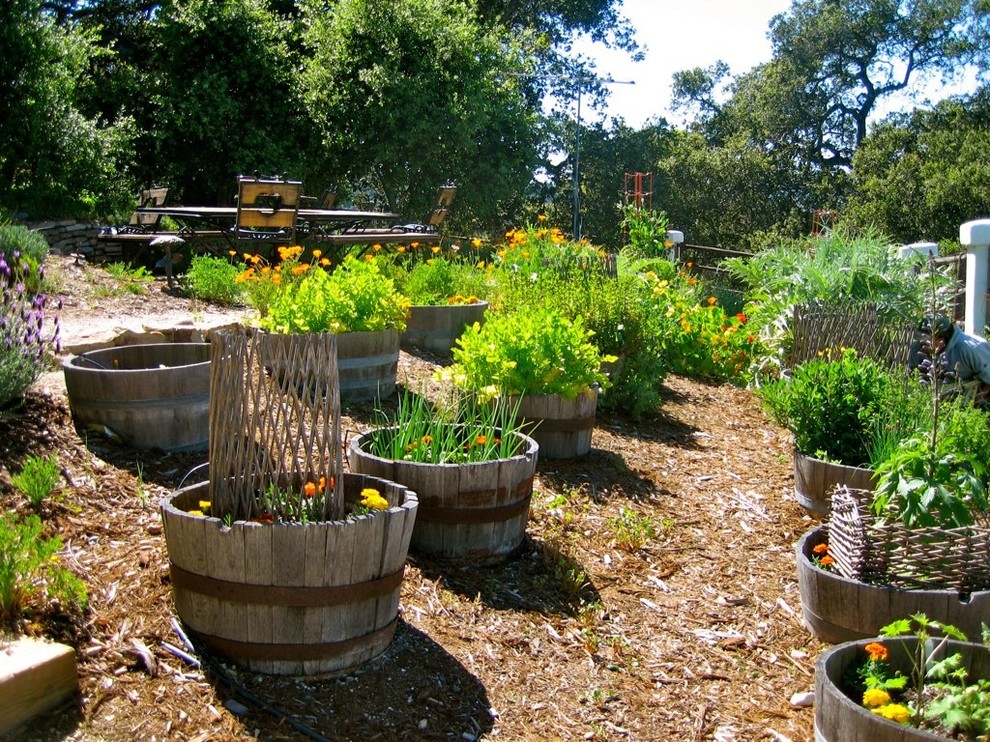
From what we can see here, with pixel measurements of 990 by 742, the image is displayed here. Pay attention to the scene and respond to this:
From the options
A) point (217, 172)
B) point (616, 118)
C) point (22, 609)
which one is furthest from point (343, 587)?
point (616, 118)

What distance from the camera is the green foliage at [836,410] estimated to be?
5.39 meters

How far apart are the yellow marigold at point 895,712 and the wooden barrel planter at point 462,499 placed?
1.89m

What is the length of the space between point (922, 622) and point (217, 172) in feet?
50.0

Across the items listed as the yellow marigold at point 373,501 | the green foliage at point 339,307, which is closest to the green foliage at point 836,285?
the green foliage at point 339,307

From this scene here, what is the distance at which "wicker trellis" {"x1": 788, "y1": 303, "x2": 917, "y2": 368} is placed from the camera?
717 cm

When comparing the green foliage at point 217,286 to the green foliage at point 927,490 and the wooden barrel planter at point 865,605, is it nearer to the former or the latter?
the wooden barrel planter at point 865,605

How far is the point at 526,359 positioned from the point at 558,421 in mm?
429

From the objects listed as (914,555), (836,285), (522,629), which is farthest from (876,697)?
(836,285)

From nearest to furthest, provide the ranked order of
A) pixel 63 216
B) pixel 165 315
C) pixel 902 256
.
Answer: pixel 165 315
pixel 902 256
pixel 63 216

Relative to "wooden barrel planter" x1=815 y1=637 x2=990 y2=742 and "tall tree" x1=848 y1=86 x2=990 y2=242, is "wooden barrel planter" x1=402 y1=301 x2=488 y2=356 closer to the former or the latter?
"wooden barrel planter" x1=815 y1=637 x2=990 y2=742

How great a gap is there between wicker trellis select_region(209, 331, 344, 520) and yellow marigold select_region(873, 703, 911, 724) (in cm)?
175

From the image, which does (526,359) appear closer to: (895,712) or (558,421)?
(558,421)

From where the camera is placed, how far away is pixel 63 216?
11.9 m

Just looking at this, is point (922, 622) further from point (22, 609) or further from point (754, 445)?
point (754, 445)
